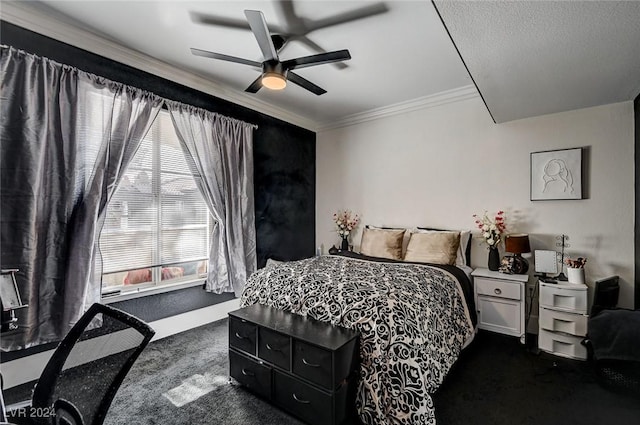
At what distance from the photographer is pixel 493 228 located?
3281mm

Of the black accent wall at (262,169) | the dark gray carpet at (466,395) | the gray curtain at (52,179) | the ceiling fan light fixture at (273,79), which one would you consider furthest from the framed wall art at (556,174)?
the gray curtain at (52,179)

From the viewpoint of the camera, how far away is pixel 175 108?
3133 mm

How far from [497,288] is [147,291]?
141 inches

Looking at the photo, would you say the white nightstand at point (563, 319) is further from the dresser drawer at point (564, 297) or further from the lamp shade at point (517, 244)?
the lamp shade at point (517, 244)

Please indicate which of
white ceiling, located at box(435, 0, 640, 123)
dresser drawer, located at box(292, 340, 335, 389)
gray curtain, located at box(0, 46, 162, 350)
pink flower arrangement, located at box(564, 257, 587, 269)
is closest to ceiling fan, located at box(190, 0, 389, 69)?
white ceiling, located at box(435, 0, 640, 123)

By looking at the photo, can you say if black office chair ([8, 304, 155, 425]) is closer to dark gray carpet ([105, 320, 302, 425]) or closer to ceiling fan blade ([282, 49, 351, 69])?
dark gray carpet ([105, 320, 302, 425])

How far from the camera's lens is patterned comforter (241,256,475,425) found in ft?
5.80

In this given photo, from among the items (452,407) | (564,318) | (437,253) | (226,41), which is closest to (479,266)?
(437,253)

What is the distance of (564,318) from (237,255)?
343cm

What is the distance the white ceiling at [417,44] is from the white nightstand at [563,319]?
1.81 metres

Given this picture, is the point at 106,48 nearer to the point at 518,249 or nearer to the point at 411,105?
the point at 411,105

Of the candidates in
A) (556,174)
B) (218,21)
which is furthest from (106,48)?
(556,174)

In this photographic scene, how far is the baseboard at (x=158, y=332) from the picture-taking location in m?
2.21

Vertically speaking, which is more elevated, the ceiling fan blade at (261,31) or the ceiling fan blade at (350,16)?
the ceiling fan blade at (350,16)
